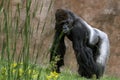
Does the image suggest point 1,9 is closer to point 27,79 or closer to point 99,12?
point 27,79

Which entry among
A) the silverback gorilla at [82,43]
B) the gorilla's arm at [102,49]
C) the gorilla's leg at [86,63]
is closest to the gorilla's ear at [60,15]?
the silverback gorilla at [82,43]

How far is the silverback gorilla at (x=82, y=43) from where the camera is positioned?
7.05 m

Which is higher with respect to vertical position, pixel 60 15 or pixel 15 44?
pixel 15 44

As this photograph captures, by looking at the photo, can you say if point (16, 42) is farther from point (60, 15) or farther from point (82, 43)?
point (82, 43)

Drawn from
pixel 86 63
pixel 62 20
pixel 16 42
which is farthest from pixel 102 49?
pixel 16 42

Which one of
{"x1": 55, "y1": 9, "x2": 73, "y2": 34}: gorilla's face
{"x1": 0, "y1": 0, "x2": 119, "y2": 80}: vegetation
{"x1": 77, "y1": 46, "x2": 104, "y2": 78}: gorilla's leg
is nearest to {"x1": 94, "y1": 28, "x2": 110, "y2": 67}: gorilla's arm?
{"x1": 77, "y1": 46, "x2": 104, "y2": 78}: gorilla's leg

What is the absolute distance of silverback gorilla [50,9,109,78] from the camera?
7.05 metres

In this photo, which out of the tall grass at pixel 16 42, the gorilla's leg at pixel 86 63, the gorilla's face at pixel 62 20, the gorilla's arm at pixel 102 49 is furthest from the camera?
the gorilla's arm at pixel 102 49

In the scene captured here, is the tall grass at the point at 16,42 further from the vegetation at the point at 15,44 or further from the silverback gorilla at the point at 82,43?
the silverback gorilla at the point at 82,43

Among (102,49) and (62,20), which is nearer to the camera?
(62,20)

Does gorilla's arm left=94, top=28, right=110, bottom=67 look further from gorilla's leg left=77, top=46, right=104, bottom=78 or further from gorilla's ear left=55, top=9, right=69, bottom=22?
gorilla's ear left=55, top=9, right=69, bottom=22

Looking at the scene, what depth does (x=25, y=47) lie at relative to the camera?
237 centimetres

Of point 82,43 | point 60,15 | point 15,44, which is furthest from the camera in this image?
point 82,43

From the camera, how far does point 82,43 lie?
725 cm
